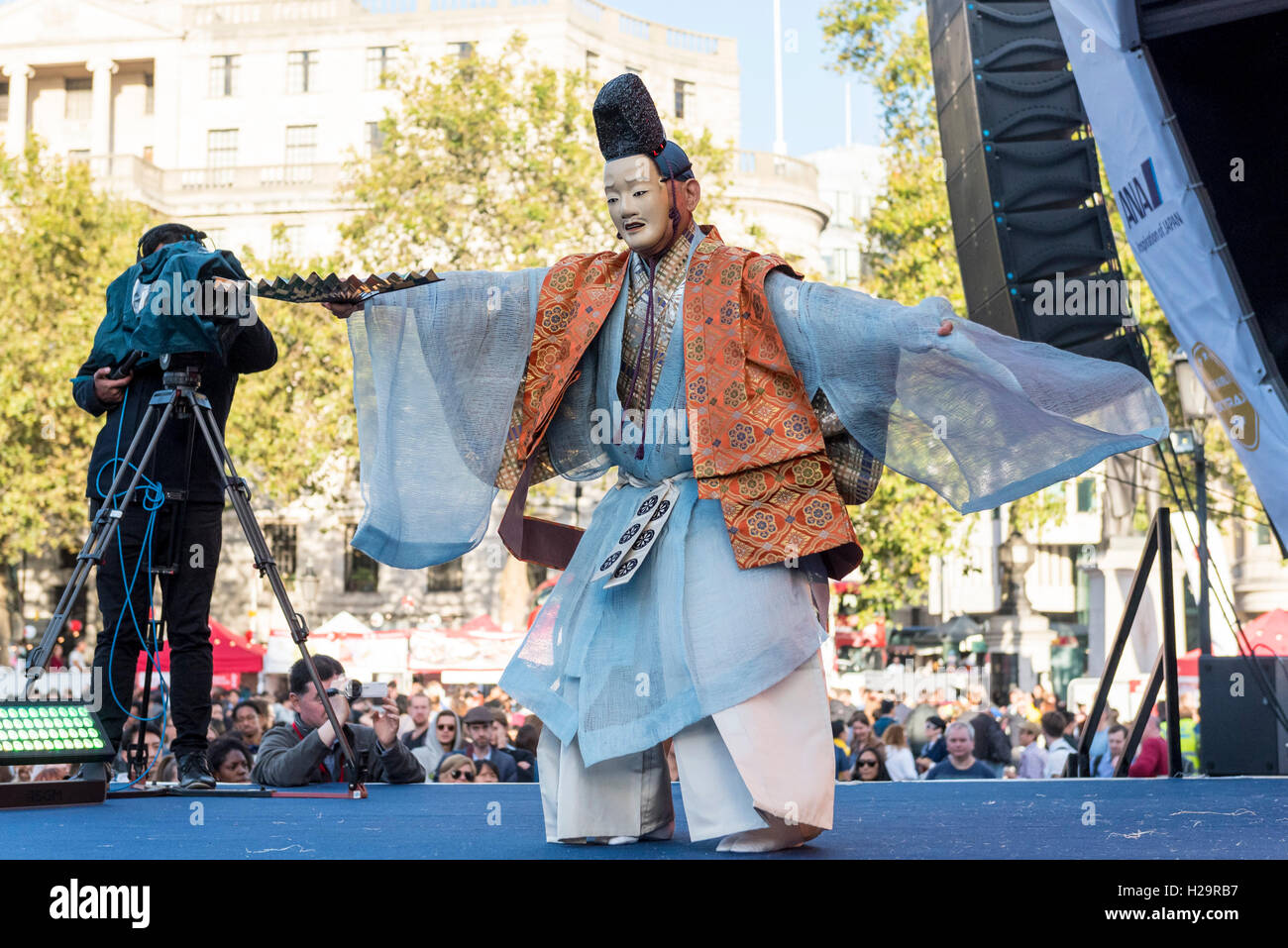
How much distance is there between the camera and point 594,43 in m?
36.9

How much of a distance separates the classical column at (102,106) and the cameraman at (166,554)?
130ft

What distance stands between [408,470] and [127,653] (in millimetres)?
1480

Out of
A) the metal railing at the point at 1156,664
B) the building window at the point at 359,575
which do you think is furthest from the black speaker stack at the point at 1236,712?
the building window at the point at 359,575

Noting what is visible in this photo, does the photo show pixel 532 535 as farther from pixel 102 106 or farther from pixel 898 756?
pixel 102 106

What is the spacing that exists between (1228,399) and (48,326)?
72.8ft

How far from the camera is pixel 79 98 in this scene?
43.2 metres

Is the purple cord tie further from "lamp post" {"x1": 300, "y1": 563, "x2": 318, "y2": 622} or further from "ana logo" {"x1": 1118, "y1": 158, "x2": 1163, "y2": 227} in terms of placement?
"lamp post" {"x1": 300, "y1": 563, "x2": 318, "y2": 622}

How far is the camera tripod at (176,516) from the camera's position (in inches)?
187

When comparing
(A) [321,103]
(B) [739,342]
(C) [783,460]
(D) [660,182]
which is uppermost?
(A) [321,103]

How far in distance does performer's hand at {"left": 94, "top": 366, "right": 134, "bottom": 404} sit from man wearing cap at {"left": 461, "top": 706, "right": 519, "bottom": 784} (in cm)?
345
